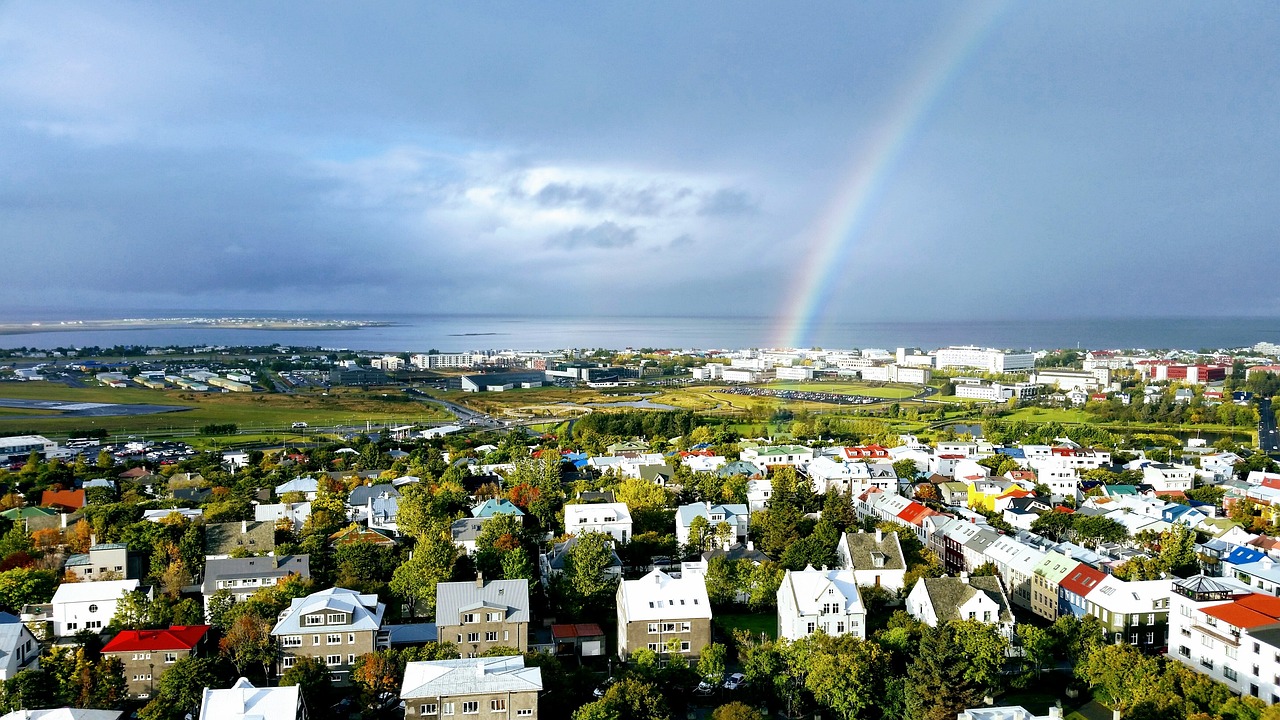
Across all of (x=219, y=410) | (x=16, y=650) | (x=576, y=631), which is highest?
(x=16, y=650)

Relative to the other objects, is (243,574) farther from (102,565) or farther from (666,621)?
(666,621)

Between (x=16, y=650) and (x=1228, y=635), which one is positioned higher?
(x=1228, y=635)

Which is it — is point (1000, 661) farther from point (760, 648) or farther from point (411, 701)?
→ point (411, 701)

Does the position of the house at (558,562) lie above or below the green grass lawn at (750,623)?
above

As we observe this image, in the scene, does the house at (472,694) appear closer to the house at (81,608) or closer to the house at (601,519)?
the house at (81,608)

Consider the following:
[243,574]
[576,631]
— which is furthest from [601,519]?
[243,574]

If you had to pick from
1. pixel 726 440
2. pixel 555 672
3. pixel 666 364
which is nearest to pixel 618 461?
pixel 726 440

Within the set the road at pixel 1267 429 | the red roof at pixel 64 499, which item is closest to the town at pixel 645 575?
the red roof at pixel 64 499
